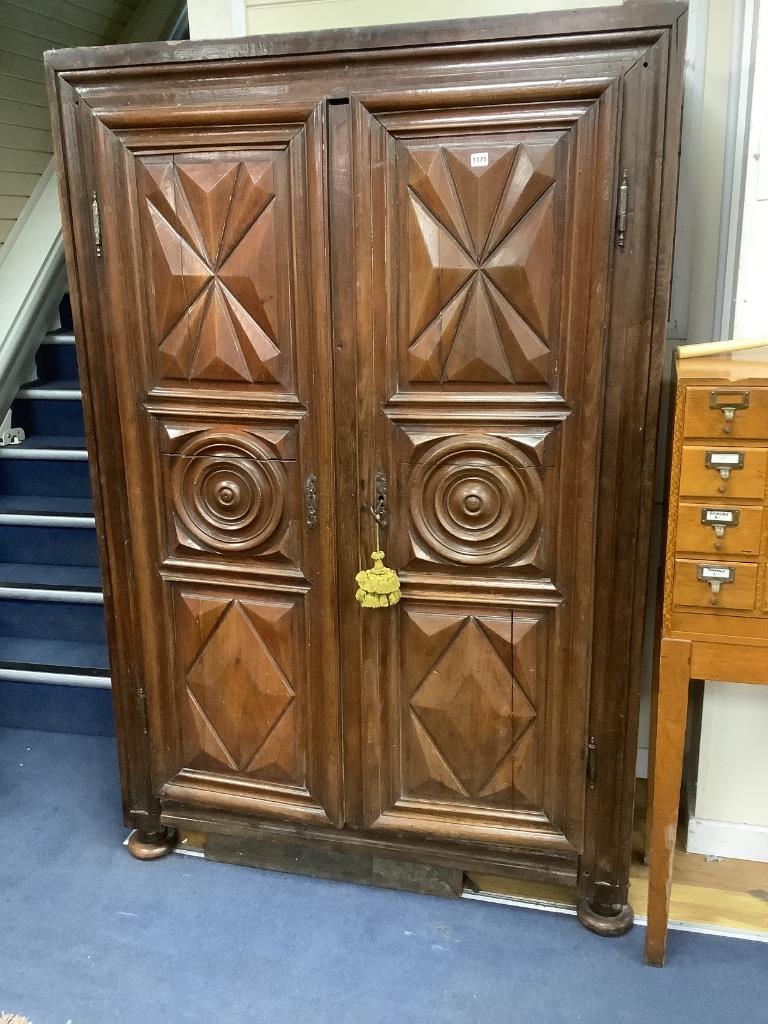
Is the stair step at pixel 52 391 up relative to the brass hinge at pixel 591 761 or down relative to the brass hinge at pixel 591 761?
up

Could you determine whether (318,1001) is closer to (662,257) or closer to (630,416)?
(630,416)

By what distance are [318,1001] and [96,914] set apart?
0.60 m

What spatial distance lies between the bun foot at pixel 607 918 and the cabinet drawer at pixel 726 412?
1.10 metres

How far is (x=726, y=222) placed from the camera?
2057 mm

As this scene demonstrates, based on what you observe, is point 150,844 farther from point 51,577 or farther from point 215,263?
point 215,263

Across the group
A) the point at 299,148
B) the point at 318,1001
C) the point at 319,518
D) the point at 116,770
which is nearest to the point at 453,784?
the point at 318,1001

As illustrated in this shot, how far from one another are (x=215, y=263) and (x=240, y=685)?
0.96 m

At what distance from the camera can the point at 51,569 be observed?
10.1 ft

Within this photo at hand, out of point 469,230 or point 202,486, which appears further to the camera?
point 202,486

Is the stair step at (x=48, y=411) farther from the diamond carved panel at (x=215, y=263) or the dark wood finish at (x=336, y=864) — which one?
the dark wood finish at (x=336, y=864)

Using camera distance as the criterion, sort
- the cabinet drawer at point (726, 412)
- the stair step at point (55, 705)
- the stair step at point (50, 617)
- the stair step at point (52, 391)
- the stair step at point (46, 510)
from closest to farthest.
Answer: the cabinet drawer at point (726, 412)
the stair step at point (55, 705)
the stair step at point (50, 617)
the stair step at point (46, 510)
the stair step at point (52, 391)

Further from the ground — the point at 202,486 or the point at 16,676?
the point at 202,486

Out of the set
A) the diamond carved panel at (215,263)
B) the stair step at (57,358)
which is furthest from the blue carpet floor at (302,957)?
the stair step at (57,358)

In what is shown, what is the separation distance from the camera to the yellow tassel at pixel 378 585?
1.80 meters
